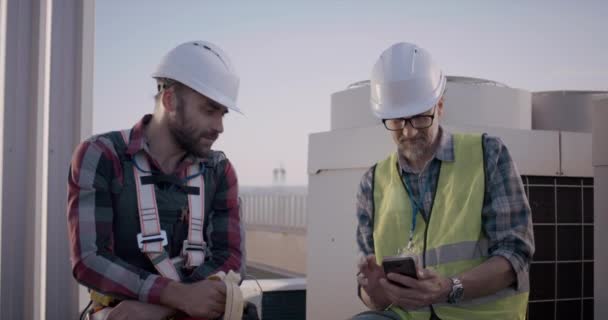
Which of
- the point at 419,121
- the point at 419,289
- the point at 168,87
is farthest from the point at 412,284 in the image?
the point at 168,87

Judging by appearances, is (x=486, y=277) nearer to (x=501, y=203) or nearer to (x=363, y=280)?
(x=501, y=203)

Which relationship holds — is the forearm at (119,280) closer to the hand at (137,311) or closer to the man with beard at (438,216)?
the hand at (137,311)

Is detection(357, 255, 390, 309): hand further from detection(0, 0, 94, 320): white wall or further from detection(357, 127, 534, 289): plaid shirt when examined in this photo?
detection(0, 0, 94, 320): white wall

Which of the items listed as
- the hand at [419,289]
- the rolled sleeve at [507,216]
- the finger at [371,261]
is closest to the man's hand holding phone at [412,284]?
the hand at [419,289]

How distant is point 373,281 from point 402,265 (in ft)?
0.73

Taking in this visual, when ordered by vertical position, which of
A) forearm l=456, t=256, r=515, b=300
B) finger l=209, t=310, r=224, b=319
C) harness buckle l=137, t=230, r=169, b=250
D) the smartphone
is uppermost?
harness buckle l=137, t=230, r=169, b=250

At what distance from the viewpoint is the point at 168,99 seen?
2.52m

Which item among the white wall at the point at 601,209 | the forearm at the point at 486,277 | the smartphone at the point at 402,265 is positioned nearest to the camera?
the smartphone at the point at 402,265

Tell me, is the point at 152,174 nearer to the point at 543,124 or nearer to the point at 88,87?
the point at 88,87

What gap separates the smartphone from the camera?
207 centimetres

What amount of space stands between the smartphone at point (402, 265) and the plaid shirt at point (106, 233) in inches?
27.6

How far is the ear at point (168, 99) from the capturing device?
2508mm

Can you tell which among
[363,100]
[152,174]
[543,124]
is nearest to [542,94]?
[543,124]

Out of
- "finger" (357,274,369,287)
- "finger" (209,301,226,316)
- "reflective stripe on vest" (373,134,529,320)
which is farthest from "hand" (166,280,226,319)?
"reflective stripe on vest" (373,134,529,320)
